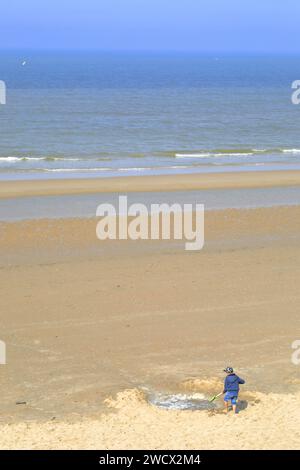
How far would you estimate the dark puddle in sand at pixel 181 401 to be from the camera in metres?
12.4

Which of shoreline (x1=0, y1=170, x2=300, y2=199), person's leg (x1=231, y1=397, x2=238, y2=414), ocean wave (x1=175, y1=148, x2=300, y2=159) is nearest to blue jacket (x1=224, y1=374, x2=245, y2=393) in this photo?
person's leg (x1=231, y1=397, x2=238, y2=414)

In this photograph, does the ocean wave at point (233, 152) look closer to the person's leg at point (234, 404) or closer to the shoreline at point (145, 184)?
the shoreline at point (145, 184)

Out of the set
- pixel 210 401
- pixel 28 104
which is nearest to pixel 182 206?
pixel 210 401

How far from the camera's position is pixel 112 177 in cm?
3328

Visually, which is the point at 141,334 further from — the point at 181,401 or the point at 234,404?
the point at 234,404

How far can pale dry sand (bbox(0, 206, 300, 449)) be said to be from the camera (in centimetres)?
1150

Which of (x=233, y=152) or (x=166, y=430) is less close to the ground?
(x=233, y=152)

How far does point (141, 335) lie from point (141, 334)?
0.05 meters

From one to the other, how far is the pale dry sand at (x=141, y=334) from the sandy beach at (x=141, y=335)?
0.03 meters

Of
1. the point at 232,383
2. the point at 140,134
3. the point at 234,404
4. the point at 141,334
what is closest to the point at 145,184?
the point at 141,334

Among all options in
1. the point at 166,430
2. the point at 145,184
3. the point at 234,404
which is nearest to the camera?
the point at 166,430

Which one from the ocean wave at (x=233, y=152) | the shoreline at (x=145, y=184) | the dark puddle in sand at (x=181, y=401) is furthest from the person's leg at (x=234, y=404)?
the ocean wave at (x=233, y=152)

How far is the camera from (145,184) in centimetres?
3114

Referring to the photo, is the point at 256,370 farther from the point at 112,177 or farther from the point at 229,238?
the point at 112,177
